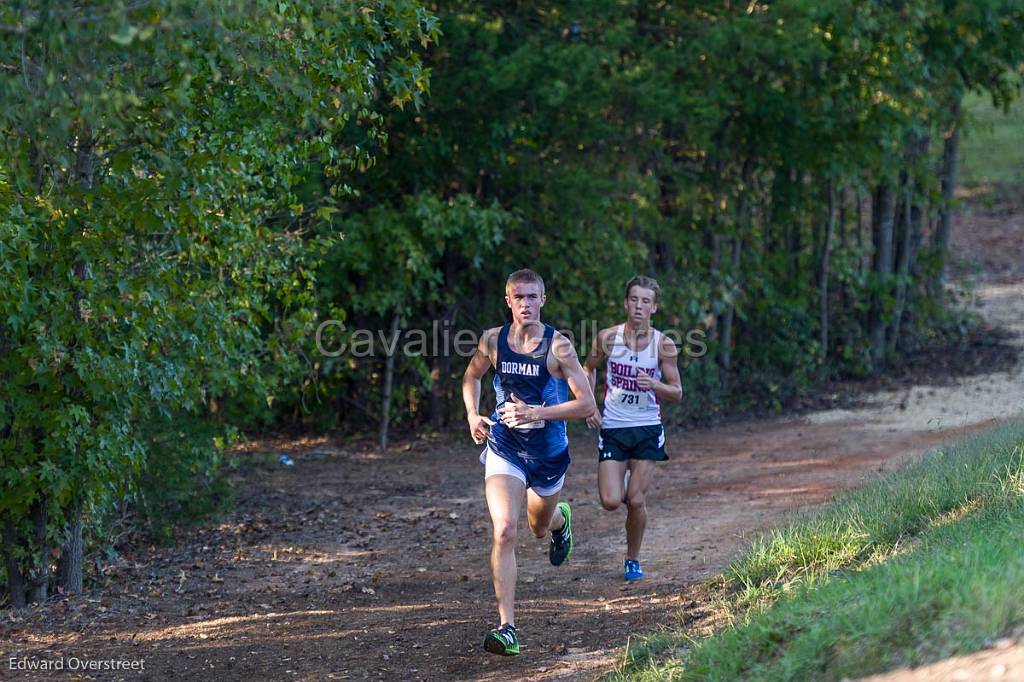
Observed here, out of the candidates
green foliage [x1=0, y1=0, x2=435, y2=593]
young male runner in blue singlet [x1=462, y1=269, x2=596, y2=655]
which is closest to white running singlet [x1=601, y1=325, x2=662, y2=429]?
young male runner in blue singlet [x1=462, y1=269, x2=596, y2=655]

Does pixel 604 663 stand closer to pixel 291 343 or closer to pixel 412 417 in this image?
pixel 291 343

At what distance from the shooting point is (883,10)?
1373cm

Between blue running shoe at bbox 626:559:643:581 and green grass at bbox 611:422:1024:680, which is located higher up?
green grass at bbox 611:422:1024:680

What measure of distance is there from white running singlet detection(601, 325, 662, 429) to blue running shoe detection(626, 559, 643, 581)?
946 millimetres

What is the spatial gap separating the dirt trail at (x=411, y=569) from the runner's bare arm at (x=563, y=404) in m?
1.26

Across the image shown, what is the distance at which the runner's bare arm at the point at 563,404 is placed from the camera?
6.27 meters

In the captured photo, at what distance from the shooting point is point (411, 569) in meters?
8.55

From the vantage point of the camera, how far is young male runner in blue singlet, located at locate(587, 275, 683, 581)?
736 cm

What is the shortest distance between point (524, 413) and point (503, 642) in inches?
46.0

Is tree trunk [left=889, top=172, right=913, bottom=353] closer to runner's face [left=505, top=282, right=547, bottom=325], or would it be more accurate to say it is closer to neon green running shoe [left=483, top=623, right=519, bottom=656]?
runner's face [left=505, top=282, right=547, bottom=325]

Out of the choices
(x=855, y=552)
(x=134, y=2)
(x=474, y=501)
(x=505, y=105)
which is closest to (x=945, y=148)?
(x=505, y=105)

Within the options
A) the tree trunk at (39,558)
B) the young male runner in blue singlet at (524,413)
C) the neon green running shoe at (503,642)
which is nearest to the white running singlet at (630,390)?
the young male runner in blue singlet at (524,413)

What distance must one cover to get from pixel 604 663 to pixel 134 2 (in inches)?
150

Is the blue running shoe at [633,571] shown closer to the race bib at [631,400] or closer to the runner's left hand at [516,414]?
the race bib at [631,400]
